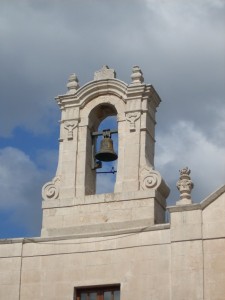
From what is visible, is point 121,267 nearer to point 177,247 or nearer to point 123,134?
point 177,247

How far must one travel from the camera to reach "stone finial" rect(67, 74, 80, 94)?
101 feet

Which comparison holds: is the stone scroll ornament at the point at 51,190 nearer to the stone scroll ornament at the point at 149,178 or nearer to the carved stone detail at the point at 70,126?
the carved stone detail at the point at 70,126

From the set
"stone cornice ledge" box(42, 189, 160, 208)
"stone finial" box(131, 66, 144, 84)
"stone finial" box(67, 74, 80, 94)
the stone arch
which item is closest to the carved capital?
"stone cornice ledge" box(42, 189, 160, 208)

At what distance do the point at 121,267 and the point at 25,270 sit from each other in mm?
3097

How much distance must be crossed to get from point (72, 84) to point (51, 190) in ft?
12.1

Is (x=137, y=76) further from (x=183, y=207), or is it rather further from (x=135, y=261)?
(x=135, y=261)

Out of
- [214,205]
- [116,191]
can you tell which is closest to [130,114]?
[116,191]

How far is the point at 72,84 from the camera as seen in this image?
3097 centimetres

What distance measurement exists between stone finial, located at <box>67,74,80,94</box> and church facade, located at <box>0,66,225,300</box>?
33 millimetres

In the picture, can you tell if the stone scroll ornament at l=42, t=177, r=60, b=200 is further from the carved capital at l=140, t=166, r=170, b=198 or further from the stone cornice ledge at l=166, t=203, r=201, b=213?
the stone cornice ledge at l=166, t=203, r=201, b=213

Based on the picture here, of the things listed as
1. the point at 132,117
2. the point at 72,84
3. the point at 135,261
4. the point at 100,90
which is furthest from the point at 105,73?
the point at 135,261

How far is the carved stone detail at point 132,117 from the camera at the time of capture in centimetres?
2955

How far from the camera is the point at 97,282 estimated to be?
27.4 meters

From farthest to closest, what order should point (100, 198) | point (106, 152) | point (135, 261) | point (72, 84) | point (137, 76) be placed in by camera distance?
1. point (72, 84)
2. point (137, 76)
3. point (106, 152)
4. point (100, 198)
5. point (135, 261)
